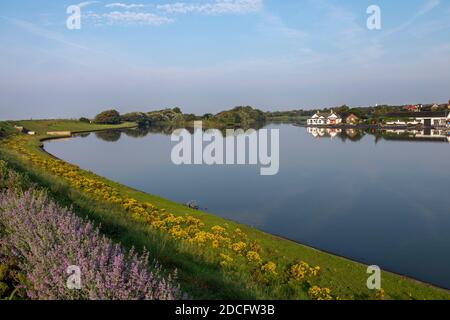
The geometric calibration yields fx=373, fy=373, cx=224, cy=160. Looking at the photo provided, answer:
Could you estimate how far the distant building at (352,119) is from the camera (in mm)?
124906

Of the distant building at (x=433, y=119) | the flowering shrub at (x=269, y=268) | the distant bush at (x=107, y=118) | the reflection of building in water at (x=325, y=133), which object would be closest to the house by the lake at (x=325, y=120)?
the reflection of building in water at (x=325, y=133)

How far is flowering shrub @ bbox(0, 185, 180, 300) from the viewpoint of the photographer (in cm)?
416

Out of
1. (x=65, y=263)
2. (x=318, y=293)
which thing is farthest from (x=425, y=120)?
(x=65, y=263)

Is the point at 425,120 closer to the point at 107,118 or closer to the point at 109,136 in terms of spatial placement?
the point at 109,136

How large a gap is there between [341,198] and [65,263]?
23.9 metres

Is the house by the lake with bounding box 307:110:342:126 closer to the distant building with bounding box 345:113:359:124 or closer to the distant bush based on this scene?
the distant building with bounding box 345:113:359:124

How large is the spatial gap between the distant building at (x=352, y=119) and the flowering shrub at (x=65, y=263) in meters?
128

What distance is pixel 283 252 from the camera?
12914 millimetres

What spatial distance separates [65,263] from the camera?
14.9 ft

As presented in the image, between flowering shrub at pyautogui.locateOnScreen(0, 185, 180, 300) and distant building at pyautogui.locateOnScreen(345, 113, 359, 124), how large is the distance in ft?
420
